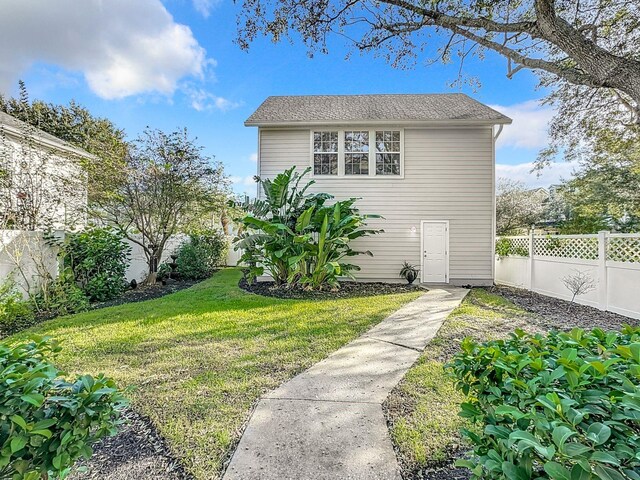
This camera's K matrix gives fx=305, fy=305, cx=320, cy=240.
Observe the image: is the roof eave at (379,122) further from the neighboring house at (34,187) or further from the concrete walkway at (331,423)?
the concrete walkway at (331,423)

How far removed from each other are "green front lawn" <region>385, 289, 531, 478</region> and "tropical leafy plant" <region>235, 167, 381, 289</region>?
3603mm

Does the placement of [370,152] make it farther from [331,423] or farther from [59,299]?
[59,299]

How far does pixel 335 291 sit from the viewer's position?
866 cm

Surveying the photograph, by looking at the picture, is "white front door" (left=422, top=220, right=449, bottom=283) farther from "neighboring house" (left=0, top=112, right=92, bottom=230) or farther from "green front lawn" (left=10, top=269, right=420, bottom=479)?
"neighboring house" (left=0, top=112, right=92, bottom=230)

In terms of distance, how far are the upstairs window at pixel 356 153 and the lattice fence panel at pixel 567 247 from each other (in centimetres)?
566

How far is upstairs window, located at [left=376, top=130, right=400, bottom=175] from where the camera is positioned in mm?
10367

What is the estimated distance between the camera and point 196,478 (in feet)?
6.59

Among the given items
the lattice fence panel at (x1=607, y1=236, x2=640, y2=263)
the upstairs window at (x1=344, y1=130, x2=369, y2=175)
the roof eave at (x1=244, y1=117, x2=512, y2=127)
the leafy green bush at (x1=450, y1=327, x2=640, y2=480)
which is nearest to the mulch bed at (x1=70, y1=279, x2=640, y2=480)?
the leafy green bush at (x1=450, y1=327, x2=640, y2=480)

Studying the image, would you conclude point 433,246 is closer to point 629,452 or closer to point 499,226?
point 499,226

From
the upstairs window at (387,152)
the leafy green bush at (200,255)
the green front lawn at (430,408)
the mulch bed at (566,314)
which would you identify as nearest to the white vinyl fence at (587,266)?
the mulch bed at (566,314)

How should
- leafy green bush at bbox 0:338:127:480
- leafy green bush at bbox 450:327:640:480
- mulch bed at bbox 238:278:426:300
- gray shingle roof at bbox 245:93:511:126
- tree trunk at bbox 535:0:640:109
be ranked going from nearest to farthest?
1. leafy green bush at bbox 450:327:640:480
2. leafy green bush at bbox 0:338:127:480
3. tree trunk at bbox 535:0:640:109
4. mulch bed at bbox 238:278:426:300
5. gray shingle roof at bbox 245:93:511:126

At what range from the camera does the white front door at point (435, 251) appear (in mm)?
10234

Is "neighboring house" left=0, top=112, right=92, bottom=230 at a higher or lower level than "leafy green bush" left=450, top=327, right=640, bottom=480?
higher

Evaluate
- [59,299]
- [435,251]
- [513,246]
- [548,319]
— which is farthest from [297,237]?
[513,246]
